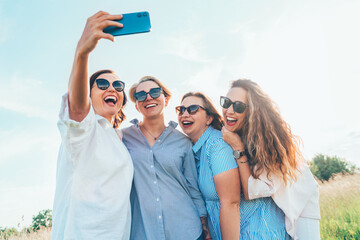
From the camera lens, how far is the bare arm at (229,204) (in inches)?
130

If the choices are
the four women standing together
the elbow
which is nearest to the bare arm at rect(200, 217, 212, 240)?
the four women standing together

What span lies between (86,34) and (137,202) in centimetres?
209

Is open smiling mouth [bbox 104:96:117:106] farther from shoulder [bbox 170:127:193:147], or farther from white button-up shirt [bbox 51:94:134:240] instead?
shoulder [bbox 170:127:193:147]

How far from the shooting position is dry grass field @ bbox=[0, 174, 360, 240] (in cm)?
728

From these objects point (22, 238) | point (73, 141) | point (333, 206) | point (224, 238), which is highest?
point (73, 141)

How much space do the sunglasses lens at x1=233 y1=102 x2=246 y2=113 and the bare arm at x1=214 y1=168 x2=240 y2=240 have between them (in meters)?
0.81

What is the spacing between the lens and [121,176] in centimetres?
315

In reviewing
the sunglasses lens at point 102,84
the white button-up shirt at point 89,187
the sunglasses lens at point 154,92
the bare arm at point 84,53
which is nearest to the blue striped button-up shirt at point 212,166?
the sunglasses lens at point 154,92

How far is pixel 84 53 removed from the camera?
2.33 m

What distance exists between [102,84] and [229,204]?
216cm

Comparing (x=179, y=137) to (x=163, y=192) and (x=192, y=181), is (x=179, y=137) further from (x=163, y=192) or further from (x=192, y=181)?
(x=163, y=192)

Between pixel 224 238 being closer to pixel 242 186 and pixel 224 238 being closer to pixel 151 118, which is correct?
pixel 242 186

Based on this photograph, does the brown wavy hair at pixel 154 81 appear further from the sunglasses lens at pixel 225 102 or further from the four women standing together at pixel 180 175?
the sunglasses lens at pixel 225 102

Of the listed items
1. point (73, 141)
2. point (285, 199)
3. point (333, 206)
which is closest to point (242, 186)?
point (285, 199)
